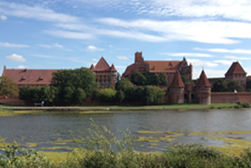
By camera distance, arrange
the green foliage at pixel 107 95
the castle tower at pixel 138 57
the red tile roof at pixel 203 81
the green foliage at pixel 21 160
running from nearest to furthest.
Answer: the green foliage at pixel 21 160, the green foliage at pixel 107 95, the red tile roof at pixel 203 81, the castle tower at pixel 138 57

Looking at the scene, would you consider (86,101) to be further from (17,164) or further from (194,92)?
(17,164)

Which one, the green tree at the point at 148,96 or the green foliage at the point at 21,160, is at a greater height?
the green tree at the point at 148,96

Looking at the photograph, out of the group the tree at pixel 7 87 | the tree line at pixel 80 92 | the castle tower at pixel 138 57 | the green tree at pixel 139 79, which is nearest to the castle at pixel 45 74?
the green tree at pixel 139 79

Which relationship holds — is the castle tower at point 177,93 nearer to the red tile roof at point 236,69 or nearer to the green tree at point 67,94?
the green tree at point 67,94

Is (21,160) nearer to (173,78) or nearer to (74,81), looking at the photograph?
(74,81)

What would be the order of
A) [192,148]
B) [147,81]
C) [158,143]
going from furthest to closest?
[147,81] → [158,143] → [192,148]

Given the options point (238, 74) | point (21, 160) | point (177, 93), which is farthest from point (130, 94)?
point (21, 160)

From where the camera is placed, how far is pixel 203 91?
174 ft

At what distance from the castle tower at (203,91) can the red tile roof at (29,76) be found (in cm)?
3510

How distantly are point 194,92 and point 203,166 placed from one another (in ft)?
161

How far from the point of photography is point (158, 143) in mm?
15688

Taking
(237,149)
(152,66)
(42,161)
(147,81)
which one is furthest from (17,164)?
(152,66)

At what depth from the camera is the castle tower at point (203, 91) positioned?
52.8m

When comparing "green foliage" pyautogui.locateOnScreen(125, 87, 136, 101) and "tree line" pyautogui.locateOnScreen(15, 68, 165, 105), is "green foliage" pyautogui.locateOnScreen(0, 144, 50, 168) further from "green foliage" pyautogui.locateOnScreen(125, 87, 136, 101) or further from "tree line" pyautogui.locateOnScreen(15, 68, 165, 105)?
"green foliage" pyautogui.locateOnScreen(125, 87, 136, 101)
